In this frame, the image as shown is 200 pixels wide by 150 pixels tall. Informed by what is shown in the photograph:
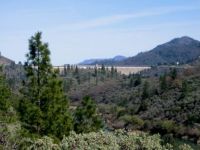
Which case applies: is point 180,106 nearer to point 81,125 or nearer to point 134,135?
point 81,125

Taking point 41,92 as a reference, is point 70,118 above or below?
below

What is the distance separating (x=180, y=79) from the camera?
134 metres

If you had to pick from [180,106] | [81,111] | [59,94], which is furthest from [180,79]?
[59,94]

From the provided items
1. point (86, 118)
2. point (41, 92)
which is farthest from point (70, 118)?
point (86, 118)

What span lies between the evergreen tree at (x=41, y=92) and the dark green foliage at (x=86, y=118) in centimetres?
1034

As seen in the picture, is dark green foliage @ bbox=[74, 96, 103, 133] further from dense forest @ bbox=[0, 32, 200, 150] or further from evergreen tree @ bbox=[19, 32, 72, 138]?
evergreen tree @ bbox=[19, 32, 72, 138]

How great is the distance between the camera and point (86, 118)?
146ft

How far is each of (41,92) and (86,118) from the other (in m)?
13.0

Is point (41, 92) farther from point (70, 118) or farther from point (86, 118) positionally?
point (86, 118)

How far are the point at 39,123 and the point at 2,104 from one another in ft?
23.3

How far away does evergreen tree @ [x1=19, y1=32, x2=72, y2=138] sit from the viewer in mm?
31797

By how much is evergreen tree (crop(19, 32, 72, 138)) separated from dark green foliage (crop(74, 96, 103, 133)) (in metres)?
10.3

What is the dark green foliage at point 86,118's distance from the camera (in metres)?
43.1

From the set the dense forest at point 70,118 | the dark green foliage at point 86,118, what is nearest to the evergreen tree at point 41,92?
the dense forest at point 70,118
